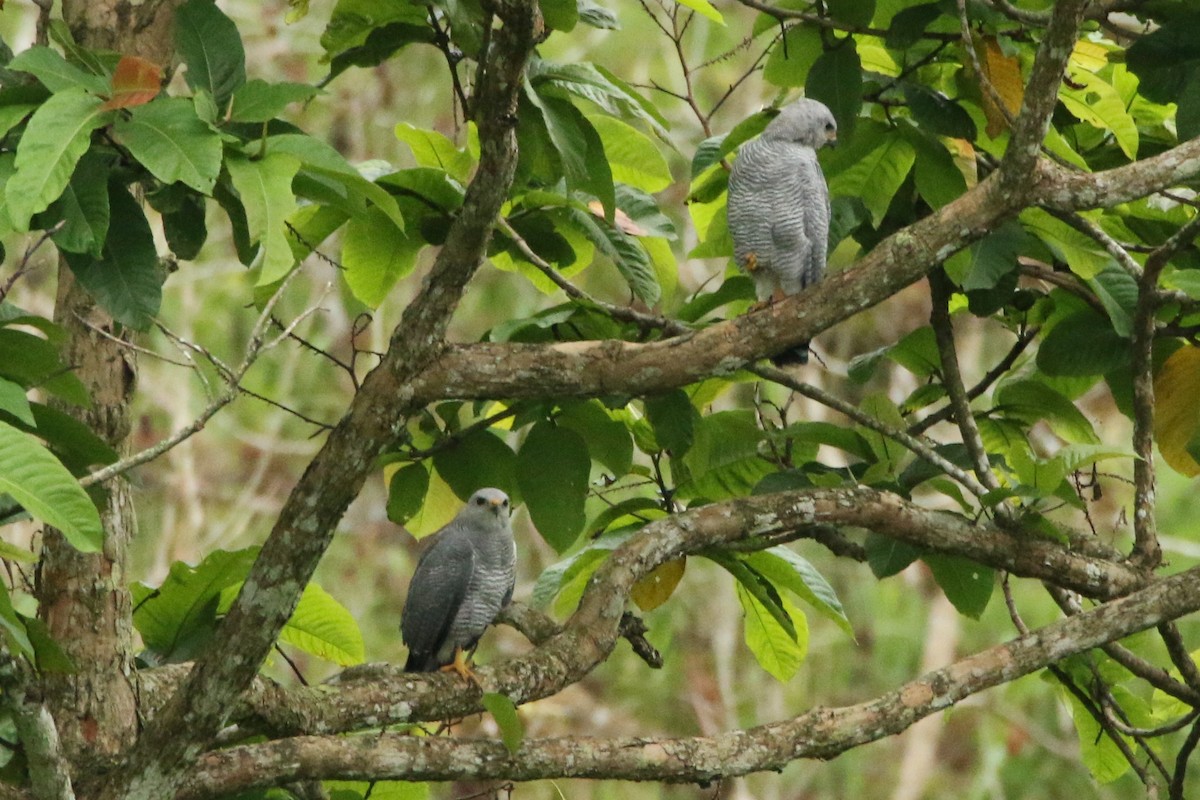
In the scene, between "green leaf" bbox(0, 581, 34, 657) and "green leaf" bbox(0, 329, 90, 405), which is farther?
"green leaf" bbox(0, 329, 90, 405)

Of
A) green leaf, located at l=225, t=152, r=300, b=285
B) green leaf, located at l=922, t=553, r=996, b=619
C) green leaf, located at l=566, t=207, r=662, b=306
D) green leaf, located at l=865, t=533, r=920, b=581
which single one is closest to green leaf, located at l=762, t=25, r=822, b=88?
green leaf, located at l=566, t=207, r=662, b=306

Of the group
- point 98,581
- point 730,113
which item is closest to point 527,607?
point 98,581

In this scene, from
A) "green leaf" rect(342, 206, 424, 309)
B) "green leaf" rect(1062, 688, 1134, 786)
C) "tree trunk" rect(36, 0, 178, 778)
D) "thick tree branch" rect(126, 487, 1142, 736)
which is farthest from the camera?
"green leaf" rect(1062, 688, 1134, 786)

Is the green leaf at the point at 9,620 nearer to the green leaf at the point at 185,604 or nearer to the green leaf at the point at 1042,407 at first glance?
the green leaf at the point at 185,604

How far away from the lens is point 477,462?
4.19 metres

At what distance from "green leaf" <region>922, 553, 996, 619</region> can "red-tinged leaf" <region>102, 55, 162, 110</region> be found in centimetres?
248

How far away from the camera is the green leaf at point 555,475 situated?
13.2 ft

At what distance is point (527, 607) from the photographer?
4.16 metres

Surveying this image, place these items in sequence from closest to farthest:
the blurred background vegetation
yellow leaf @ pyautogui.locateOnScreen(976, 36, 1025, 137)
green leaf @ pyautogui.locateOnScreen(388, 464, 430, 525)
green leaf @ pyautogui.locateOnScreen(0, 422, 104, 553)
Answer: green leaf @ pyautogui.locateOnScreen(0, 422, 104, 553), yellow leaf @ pyautogui.locateOnScreen(976, 36, 1025, 137), green leaf @ pyautogui.locateOnScreen(388, 464, 430, 525), the blurred background vegetation

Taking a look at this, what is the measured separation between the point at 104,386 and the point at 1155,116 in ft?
10.9

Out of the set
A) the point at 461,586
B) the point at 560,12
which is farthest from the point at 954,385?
the point at 461,586

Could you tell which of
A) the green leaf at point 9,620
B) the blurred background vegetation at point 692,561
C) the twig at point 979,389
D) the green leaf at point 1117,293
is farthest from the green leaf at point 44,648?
the blurred background vegetation at point 692,561

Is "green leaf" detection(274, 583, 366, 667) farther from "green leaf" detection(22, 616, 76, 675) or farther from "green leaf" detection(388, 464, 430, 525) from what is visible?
"green leaf" detection(22, 616, 76, 675)

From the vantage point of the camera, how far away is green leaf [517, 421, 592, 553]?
4012 mm
